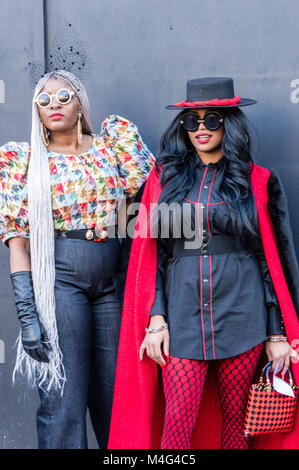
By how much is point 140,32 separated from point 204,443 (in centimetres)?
225

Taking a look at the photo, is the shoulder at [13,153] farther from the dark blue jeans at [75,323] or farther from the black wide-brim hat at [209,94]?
the black wide-brim hat at [209,94]

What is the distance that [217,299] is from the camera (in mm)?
2982

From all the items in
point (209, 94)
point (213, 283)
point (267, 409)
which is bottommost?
point (267, 409)

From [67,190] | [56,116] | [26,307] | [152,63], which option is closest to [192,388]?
[26,307]

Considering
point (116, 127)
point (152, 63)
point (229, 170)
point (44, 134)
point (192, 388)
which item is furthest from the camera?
point (152, 63)

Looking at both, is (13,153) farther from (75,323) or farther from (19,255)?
(75,323)

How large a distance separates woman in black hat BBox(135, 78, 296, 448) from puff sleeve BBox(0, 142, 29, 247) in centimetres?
67

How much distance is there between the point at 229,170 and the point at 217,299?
58 centimetres

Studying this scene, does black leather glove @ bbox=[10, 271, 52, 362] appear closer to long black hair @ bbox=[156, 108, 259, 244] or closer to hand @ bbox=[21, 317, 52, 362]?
hand @ bbox=[21, 317, 52, 362]

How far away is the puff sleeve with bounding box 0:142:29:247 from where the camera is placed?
321cm

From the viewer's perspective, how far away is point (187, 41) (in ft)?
12.3

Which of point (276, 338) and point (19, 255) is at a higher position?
point (19, 255)

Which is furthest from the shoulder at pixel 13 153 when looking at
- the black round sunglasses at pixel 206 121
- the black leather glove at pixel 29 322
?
the black round sunglasses at pixel 206 121

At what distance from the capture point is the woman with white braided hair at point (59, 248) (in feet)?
10.5
